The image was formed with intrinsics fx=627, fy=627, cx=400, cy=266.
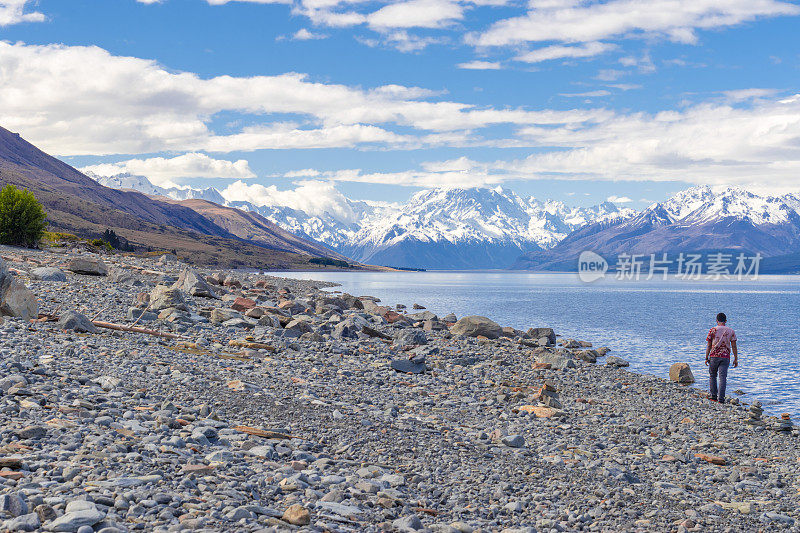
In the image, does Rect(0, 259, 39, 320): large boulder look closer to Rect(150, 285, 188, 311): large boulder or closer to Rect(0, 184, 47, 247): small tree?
Rect(150, 285, 188, 311): large boulder

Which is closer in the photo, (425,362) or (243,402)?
(243,402)

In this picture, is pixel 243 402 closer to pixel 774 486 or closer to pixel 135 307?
pixel 774 486

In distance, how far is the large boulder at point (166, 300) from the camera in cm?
3155

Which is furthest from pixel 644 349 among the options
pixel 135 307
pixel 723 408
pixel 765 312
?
pixel 765 312

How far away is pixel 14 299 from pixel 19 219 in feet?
206

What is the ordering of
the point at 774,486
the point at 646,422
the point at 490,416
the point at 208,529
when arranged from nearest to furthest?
the point at 208,529 → the point at 774,486 → the point at 490,416 → the point at 646,422

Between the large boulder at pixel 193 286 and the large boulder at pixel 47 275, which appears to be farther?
the large boulder at pixel 193 286

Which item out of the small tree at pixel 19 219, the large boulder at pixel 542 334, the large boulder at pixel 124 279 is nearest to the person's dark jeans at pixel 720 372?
the large boulder at pixel 542 334

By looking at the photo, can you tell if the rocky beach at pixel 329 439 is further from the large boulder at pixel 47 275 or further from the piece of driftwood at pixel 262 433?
the large boulder at pixel 47 275

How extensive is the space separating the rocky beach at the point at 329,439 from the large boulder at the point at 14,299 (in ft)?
0.18

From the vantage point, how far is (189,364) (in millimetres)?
21016

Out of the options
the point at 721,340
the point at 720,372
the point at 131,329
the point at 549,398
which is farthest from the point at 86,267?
the point at 720,372

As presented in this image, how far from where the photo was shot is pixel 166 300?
3200cm

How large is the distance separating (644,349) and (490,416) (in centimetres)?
3593
